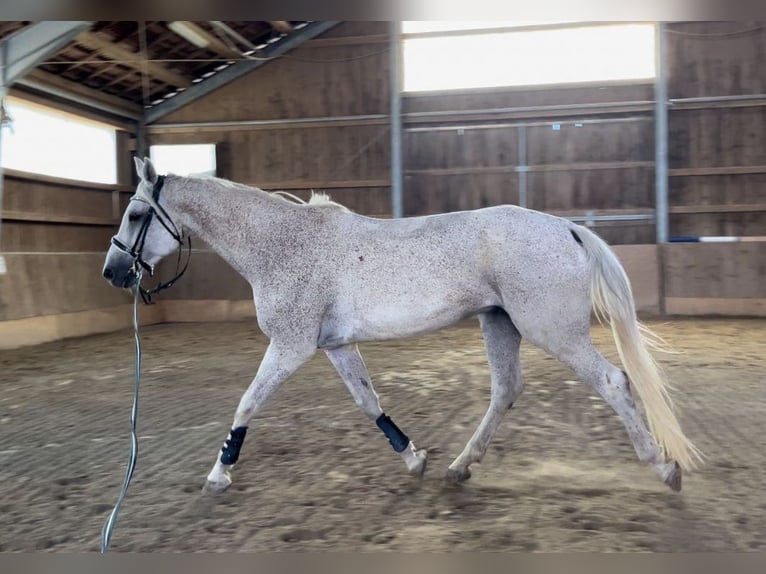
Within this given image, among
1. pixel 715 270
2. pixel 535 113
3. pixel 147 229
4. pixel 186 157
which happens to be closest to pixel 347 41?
pixel 535 113

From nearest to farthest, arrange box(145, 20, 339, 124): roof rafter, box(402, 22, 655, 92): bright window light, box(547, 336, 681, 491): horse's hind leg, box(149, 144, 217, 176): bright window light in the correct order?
1. box(547, 336, 681, 491): horse's hind leg
2. box(402, 22, 655, 92): bright window light
3. box(145, 20, 339, 124): roof rafter
4. box(149, 144, 217, 176): bright window light

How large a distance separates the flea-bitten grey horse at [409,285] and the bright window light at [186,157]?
9728mm

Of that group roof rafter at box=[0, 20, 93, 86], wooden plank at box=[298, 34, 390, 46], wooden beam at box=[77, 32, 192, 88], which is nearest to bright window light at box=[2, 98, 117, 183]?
wooden beam at box=[77, 32, 192, 88]

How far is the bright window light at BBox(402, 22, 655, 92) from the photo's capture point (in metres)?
11.1

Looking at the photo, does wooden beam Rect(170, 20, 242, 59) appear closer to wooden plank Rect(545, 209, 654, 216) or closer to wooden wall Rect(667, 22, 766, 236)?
wooden plank Rect(545, 209, 654, 216)

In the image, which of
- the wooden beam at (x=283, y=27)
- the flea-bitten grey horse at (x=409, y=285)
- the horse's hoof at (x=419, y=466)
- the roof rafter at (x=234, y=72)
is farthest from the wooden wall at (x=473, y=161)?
the horse's hoof at (x=419, y=466)

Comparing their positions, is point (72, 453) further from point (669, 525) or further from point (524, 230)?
point (669, 525)

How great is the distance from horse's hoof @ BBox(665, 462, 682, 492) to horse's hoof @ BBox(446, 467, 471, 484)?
909 mm

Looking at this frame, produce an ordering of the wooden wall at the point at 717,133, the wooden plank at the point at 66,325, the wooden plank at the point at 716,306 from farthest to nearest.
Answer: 1. the wooden wall at the point at 717,133
2. the wooden plank at the point at 716,306
3. the wooden plank at the point at 66,325

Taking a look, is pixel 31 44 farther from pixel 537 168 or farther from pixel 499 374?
pixel 537 168

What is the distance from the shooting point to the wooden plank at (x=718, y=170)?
10680 mm

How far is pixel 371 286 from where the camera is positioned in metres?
2.93

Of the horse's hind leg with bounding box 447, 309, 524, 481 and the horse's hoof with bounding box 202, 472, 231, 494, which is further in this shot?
the horse's hind leg with bounding box 447, 309, 524, 481

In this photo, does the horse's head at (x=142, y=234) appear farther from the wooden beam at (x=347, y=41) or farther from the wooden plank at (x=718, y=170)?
the wooden plank at (x=718, y=170)
